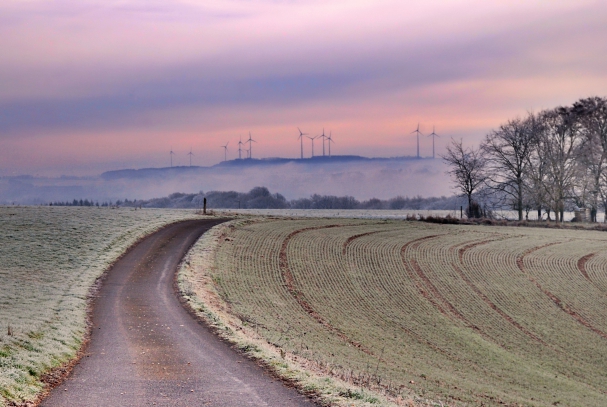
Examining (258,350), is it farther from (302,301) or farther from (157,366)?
(302,301)

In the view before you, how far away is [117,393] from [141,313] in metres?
9.41

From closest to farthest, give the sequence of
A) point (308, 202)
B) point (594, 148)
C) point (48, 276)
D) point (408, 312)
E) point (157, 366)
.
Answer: point (157, 366) → point (48, 276) → point (408, 312) → point (594, 148) → point (308, 202)

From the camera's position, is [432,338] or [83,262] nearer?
[432,338]

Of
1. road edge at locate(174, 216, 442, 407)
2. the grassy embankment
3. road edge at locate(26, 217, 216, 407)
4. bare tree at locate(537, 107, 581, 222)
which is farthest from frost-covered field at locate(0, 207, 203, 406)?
bare tree at locate(537, 107, 581, 222)

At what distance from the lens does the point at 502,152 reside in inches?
3302

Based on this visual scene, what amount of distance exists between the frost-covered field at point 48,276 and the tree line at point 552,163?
47093mm

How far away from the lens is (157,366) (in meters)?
14.4

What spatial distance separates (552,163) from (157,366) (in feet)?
252

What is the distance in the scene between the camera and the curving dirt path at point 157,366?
38.6 ft

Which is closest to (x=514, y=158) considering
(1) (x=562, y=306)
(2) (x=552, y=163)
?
(2) (x=552, y=163)

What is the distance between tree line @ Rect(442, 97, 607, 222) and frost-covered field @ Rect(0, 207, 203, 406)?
47093mm

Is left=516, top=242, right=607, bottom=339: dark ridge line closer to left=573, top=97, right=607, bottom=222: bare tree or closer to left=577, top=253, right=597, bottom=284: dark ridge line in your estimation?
left=577, top=253, right=597, bottom=284: dark ridge line

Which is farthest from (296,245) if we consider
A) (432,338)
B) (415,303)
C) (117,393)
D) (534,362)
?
(117,393)

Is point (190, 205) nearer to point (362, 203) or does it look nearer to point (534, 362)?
point (362, 203)
